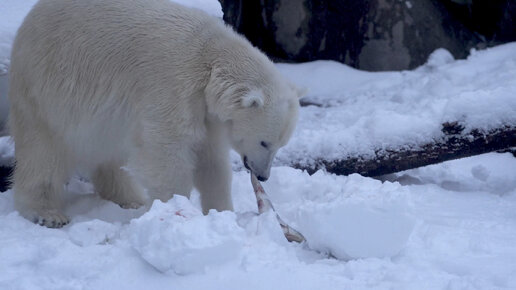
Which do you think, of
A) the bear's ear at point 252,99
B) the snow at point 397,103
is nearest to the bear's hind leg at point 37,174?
the bear's ear at point 252,99

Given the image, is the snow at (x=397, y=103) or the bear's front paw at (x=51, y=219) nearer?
the bear's front paw at (x=51, y=219)

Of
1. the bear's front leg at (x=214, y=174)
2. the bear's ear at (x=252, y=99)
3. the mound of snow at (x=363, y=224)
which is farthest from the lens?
the bear's front leg at (x=214, y=174)

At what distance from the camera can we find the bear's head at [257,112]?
324cm

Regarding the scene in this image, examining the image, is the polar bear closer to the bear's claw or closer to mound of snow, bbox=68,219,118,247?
the bear's claw

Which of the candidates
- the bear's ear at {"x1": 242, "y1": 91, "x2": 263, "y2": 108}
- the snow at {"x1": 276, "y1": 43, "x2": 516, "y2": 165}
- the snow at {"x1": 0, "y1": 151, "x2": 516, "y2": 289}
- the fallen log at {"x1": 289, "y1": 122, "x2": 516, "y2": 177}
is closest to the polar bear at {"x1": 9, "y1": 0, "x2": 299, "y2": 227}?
the bear's ear at {"x1": 242, "y1": 91, "x2": 263, "y2": 108}

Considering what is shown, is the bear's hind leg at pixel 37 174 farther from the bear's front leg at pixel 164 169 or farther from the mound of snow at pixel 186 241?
the mound of snow at pixel 186 241

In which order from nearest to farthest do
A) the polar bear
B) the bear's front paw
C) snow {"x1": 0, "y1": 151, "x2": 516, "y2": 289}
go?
snow {"x1": 0, "y1": 151, "x2": 516, "y2": 289}
the polar bear
the bear's front paw

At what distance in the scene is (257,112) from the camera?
331 centimetres

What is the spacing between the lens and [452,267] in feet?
8.37

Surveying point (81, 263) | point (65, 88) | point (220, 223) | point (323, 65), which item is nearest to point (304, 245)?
point (220, 223)

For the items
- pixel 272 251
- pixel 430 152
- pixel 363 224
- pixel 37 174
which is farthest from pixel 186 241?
pixel 430 152

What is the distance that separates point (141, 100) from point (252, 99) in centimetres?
65

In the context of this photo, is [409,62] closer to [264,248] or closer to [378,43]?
[378,43]

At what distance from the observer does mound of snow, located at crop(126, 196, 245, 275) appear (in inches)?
92.3
